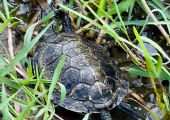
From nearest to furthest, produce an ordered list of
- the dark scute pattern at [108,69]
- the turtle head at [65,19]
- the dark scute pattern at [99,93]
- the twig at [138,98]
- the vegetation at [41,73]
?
the vegetation at [41,73] → the dark scute pattern at [99,93] → the dark scute pattern at [108,69] → the twig at [138,98] → the turtle head at [65,19]

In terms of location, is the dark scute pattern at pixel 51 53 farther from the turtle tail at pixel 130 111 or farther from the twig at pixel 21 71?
the turtle tail at pixel 130 111

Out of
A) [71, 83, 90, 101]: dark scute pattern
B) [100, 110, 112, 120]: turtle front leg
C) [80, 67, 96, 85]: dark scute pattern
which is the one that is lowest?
[100, 110, 112, 120]: turtle front leg

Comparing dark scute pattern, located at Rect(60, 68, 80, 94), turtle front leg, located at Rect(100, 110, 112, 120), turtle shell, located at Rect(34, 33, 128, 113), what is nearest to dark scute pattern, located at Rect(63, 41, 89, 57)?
turtle shell, located at Rect(34, 33, 128, 113)

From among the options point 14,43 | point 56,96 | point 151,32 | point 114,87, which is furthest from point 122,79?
point 14,43

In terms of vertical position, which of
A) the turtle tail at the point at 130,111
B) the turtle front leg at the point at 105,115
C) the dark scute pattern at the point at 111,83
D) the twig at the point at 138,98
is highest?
the dark scute pattern at the point at 111,83

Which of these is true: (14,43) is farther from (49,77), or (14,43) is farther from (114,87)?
(114,87)

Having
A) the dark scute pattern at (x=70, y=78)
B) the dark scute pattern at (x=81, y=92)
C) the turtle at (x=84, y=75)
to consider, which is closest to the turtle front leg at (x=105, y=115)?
the turtle at (x=84, y=75)

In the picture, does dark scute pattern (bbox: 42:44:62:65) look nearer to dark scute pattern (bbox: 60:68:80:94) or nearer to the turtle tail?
dark scute pattern (bbox: 60:68:80:94)

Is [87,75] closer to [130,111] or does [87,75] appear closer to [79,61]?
[79,61]
